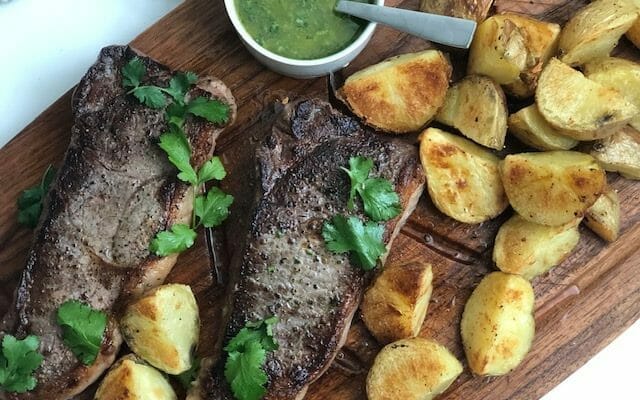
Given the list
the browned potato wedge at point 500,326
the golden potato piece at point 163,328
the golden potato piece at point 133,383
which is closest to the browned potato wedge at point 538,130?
the browned potato wedge at point 500,326

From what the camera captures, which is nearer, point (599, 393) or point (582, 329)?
point (582, 329)

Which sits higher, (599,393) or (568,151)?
(568,151)

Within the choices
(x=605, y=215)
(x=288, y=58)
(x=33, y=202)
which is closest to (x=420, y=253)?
(x=605, y=215)

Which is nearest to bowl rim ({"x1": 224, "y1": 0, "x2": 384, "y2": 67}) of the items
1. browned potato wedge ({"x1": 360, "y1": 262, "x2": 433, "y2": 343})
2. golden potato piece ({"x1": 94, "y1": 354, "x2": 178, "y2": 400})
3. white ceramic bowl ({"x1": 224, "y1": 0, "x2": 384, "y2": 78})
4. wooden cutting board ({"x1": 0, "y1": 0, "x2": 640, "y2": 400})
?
white ceramic bowl ({"x1": 224, "y1": 0, "x2": 384, "y2": 78})

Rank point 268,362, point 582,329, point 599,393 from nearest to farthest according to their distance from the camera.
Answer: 1. point 268,362
2. point 582,329
3. point 599,393

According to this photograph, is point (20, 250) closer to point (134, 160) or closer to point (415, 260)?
point (134, 160)

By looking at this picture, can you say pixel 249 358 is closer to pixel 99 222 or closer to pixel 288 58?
pixel 99 222

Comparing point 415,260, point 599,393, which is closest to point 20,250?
point 415,260
